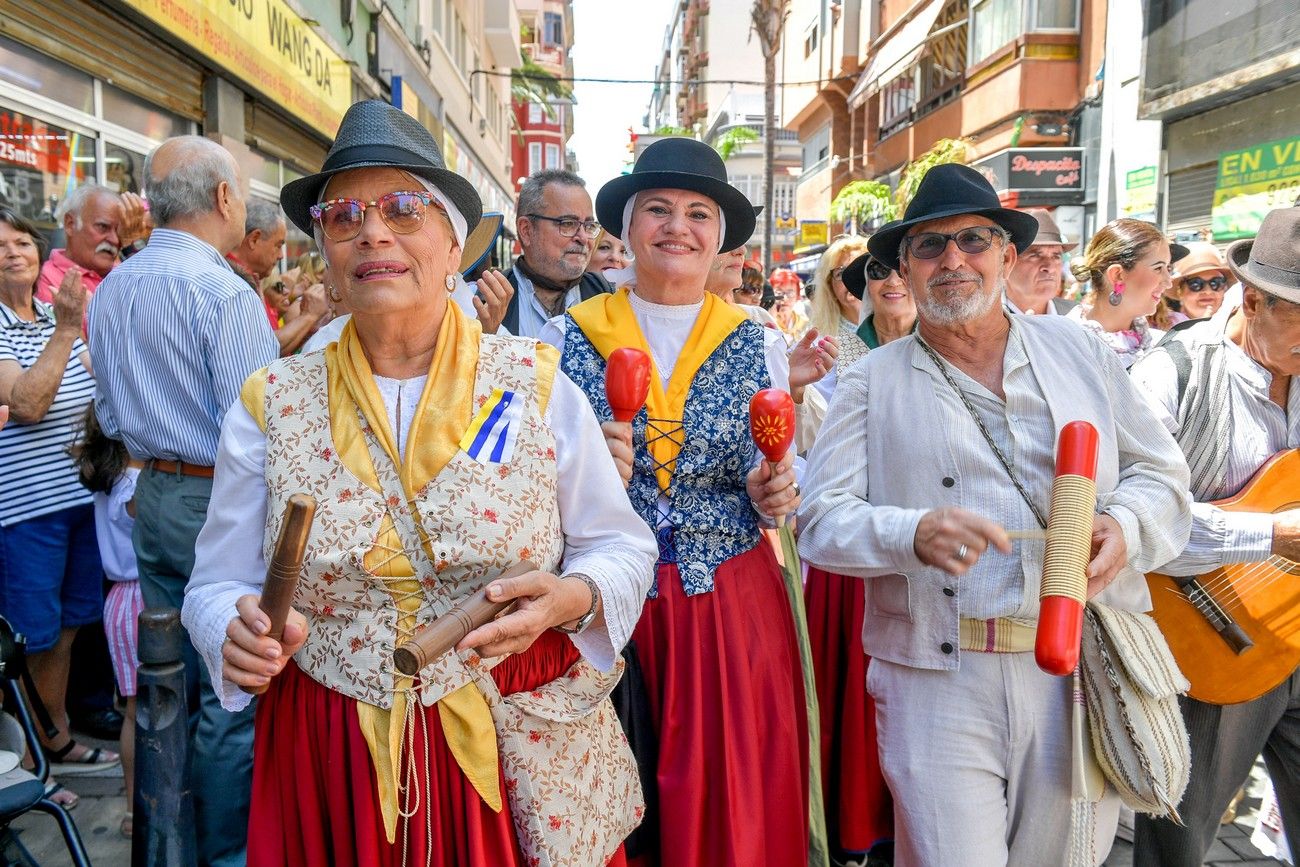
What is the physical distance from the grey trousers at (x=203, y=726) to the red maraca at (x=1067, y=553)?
251 centimetres

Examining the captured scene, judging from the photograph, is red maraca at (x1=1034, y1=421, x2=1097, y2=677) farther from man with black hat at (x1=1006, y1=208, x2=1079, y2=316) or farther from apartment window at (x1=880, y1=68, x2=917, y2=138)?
apartment window at (x1=880, y1=68, x2=917, y2=138)

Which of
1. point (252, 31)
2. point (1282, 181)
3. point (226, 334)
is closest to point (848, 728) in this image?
point (226, 334)

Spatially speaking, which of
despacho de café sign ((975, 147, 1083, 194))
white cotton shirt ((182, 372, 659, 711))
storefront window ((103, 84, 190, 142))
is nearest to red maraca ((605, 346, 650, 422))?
white cotton shirt ((182, 372, 659, 711))

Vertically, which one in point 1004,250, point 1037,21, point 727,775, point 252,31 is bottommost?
point 727,775

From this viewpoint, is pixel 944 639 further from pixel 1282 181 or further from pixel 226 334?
pixel 1282 181

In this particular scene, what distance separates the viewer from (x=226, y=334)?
319 cm

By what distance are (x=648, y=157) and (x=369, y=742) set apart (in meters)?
1.98

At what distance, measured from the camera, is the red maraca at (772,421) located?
260cm

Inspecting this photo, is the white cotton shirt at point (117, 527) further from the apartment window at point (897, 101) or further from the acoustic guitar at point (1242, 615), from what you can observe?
the apartment window at point (897, 101)

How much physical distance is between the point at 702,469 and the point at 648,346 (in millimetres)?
448

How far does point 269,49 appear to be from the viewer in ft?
29.9

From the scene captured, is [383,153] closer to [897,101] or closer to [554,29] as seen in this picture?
[897,101]

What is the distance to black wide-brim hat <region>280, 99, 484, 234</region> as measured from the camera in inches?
78.7

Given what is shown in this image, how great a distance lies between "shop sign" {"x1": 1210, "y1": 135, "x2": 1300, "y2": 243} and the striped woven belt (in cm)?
1040
